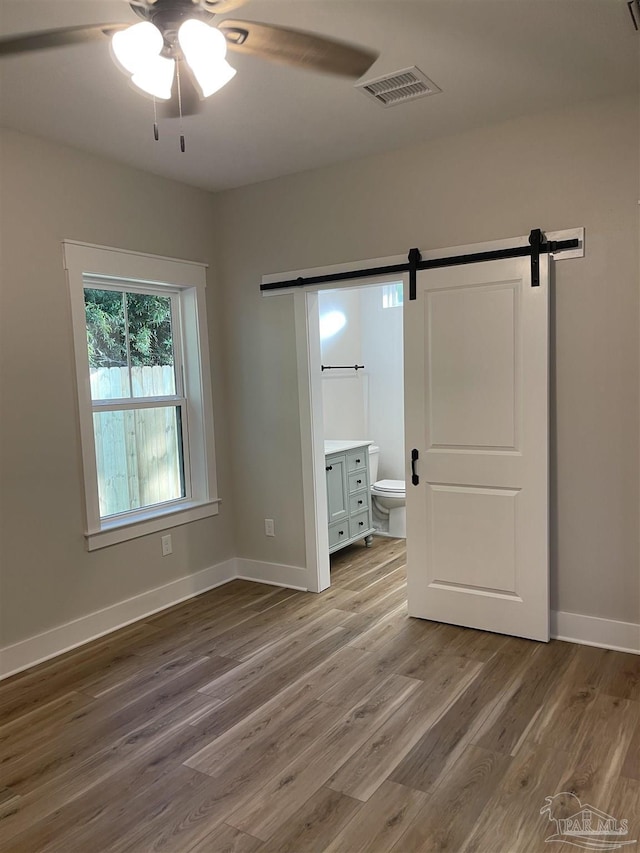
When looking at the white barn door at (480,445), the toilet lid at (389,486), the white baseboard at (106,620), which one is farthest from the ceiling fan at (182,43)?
the toilet lid at (389,486)

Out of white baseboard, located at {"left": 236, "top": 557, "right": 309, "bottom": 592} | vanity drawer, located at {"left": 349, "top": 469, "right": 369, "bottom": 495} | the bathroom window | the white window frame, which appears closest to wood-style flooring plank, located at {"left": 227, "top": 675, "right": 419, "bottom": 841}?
white baseboard, located at {"left": 236, "top": 557, "right": 309, "bottom": 592}

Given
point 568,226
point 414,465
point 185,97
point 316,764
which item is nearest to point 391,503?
point 414,465

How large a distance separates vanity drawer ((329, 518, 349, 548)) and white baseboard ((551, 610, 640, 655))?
1796 mm

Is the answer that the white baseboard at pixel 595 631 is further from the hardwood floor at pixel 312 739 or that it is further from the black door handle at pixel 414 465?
the black door handle at pixel 414 465

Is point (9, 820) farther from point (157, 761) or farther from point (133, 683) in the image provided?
point (133, 683)

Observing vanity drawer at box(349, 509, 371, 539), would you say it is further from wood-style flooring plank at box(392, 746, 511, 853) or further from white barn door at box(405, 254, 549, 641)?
wood-style flooring plank at box(392, 746, 511, 853)

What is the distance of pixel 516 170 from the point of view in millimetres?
3223

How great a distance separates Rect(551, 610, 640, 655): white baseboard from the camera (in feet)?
10.2

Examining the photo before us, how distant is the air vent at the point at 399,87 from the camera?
8.63 ft

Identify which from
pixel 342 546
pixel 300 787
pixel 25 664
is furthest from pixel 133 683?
pixel 342 546

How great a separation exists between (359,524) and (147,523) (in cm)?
185

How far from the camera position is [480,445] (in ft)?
11.1

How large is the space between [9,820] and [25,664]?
46.8 inches

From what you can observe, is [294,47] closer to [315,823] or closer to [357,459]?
[315,823]
